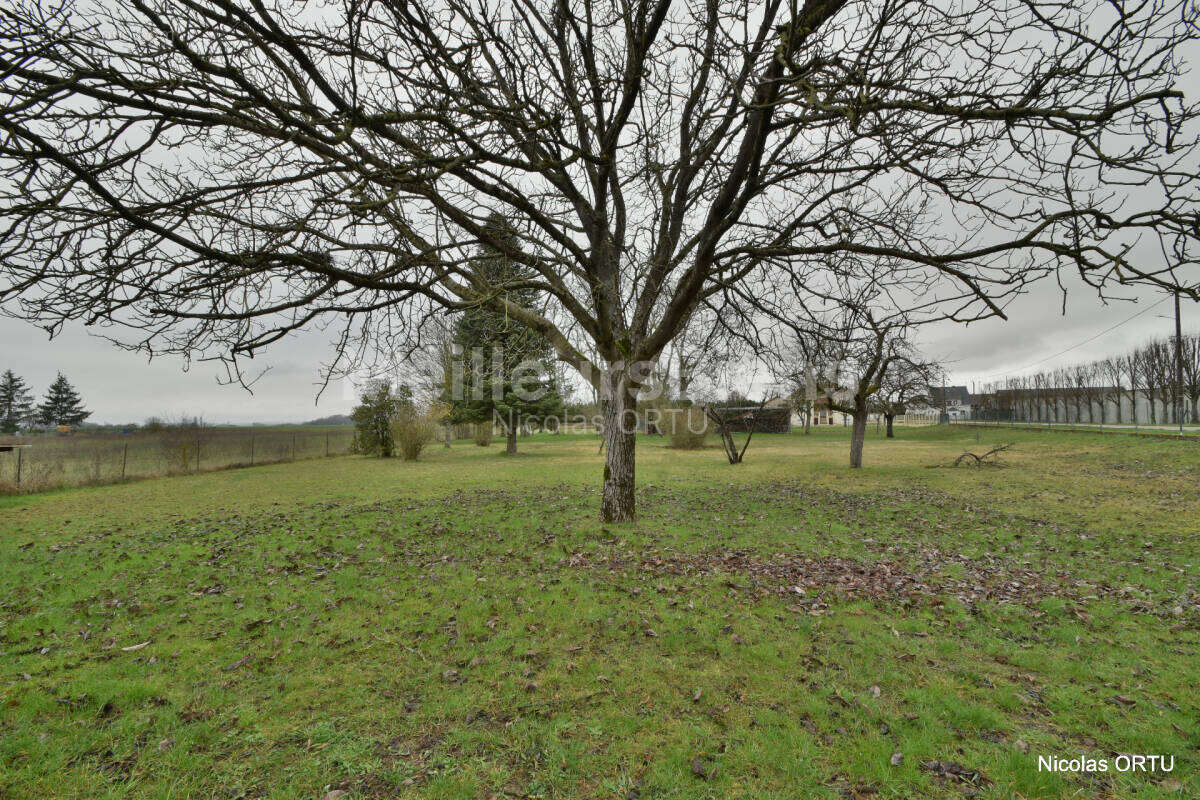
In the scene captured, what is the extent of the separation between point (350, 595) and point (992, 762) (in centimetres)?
590

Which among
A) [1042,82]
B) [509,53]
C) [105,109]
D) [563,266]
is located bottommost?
[563,266]

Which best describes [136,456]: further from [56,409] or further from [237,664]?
[56,409]

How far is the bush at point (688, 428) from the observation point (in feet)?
91.7

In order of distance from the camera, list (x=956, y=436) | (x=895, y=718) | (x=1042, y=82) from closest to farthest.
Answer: (x=895, y=718), (x=1042, y=82), (x=956, y=436)

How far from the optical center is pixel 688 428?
28047 millimetres

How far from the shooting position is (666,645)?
4.21m

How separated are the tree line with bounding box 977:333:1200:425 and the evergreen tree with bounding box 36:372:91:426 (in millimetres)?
82959

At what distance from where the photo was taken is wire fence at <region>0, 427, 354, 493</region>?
14586mm

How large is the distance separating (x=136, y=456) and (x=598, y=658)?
2256 cm

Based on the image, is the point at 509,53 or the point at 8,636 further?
the point at 509,53

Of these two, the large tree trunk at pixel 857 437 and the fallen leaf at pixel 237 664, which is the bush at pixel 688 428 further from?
the fallen leaf at pixel 237 664

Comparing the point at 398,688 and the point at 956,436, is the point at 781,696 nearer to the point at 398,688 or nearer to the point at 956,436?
the point at 398,688

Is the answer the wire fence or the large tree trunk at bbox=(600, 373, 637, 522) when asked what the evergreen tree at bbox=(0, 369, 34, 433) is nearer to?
the wire fence

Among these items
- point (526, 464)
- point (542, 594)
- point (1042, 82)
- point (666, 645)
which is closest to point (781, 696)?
point (666, 645)
